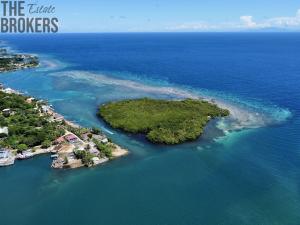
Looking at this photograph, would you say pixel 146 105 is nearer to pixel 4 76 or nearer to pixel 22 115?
pixel 22 115

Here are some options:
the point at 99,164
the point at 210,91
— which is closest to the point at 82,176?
the point at 99,164

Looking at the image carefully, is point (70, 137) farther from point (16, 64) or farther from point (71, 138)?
point (16, 64)

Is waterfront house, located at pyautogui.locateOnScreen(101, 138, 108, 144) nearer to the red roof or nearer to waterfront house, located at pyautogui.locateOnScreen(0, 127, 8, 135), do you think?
the red roof

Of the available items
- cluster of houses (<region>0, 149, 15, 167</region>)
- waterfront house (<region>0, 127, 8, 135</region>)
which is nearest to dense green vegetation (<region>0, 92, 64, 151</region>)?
waterfront house (<region>0, 127, 8, 135</region>)

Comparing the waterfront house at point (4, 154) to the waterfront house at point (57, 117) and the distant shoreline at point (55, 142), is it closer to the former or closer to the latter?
the distant shoreline at point (55, 142)

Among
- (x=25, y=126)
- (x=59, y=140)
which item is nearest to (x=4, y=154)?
(x=59, y=140)

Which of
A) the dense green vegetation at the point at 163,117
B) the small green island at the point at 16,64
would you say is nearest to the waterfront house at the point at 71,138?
the dense green vegetation at the point at 163,117
